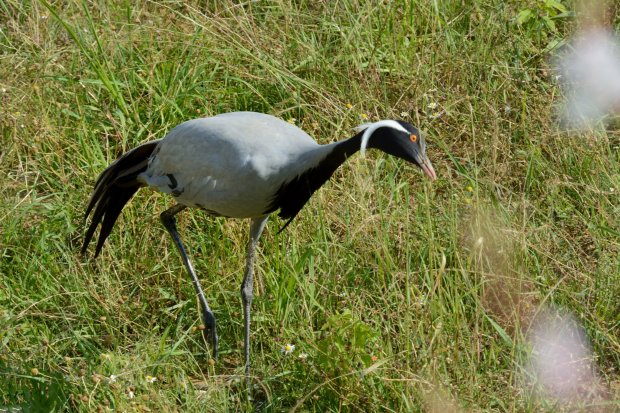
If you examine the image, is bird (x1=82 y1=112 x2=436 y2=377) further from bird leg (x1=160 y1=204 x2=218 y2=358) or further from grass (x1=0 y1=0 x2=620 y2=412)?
grass (x1=0 y1=0 x2=620 y2=412)

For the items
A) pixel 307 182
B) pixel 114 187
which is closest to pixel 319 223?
pixel 307 182

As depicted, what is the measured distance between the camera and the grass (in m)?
4.03

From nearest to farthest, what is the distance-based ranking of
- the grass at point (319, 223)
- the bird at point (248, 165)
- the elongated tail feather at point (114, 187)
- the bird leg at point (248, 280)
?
the grass at point (319, 223) → the bird at point (248, 165) → the bird leg at point (248, 280) → the elongated tail feather at point (114, 187)

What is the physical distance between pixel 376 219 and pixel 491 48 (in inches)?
58.1

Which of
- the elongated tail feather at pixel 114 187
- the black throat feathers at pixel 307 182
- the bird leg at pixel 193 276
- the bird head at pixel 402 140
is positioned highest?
the bird head at pixel 402 140

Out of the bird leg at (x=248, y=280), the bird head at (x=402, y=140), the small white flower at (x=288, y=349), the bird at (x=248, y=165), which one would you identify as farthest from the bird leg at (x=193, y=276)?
the bird head at (x=402, y=140)

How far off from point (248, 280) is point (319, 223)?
0.44m

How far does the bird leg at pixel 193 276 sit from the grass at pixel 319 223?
4.0 inches

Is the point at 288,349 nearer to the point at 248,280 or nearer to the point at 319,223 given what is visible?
the point at 248,280

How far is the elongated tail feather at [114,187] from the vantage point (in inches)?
194

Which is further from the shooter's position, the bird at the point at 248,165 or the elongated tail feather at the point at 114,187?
the elongated tail feather at the point at 114,187

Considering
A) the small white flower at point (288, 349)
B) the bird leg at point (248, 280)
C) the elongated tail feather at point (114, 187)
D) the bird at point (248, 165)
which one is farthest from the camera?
the elongated tail feather at point (114, 187)

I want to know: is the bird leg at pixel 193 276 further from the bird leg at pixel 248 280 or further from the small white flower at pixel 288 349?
the small white flower at pixel 288 349

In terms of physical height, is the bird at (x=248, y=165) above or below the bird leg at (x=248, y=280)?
above
